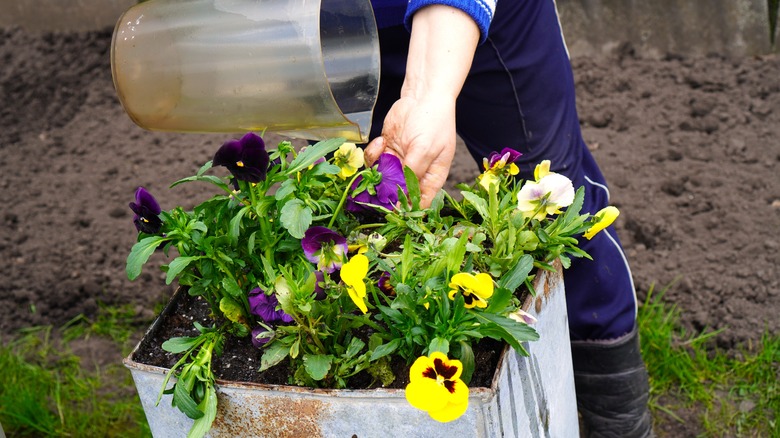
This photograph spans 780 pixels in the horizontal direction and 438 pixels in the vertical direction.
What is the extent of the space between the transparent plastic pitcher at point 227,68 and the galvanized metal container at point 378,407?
461mm

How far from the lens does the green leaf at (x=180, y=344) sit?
1066 mm

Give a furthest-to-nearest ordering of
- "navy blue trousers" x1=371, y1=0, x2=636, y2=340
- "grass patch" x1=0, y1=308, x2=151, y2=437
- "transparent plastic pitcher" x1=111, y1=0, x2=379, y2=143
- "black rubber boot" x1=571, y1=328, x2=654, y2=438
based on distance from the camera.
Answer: "grass patch" x1=0, y1=308, x2=151, y2=437
"black rubber boot" x1=571, y1=328, x2=654, y2=438
"navy blue trousers" x1=371, y1=0, x2=636, y2=340
"transparent plastic pitcher" x1=111, y1=0, x2=379, y2=143

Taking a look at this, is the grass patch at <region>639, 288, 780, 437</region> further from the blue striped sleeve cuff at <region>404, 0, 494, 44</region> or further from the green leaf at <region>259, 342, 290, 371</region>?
the green leaf at <region>259, 342, 290, 371</region>

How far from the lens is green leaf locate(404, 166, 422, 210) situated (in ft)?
3.73

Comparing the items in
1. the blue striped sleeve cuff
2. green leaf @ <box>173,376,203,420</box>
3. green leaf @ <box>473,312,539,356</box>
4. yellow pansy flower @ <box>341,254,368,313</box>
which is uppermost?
the blue striped sleeve cuff

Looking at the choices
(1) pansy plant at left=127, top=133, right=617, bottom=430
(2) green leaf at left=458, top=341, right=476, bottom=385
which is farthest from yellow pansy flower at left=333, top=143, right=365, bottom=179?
(2) green leaf at left=458, top=341, right=476, bottom=385

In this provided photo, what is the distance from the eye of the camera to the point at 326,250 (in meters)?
1.07

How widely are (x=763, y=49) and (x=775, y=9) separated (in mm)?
144

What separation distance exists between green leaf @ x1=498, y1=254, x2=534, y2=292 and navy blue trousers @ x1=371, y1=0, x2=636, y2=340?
62 centimetres

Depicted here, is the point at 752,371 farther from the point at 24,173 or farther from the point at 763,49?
the point at 24,173

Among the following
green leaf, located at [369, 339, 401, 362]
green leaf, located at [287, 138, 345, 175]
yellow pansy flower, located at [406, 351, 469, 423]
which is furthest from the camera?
green leaf, located at [287, 138, 345, 175]

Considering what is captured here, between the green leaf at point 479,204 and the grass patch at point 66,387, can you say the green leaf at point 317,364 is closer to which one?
the green leaf at point 479,204

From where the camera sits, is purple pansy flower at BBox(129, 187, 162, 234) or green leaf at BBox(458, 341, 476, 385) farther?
purple pansy flower at BBox(129, 187, 162, 234)

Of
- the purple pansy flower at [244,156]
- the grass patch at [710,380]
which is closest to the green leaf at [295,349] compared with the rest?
the purple pansy flower at [244,156]
